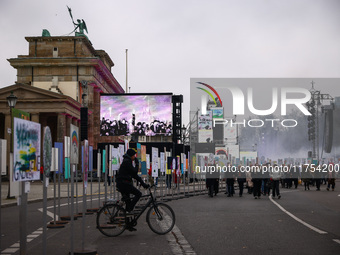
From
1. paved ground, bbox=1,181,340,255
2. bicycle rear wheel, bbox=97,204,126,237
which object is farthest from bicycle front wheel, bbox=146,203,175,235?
bicycle rear wheel, bbox=97,204,126,237

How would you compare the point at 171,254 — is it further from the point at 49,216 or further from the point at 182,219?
the point at 49,216

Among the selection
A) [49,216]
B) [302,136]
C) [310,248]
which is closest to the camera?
[310,248]

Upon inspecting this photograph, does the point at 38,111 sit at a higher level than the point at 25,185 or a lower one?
higher

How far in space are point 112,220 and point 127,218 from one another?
347 mm

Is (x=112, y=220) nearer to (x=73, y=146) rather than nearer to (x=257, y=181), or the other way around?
(x=73, y=146)

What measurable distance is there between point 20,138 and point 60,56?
84.0 meters

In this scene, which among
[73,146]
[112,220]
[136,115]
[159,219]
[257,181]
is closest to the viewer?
[73,146]

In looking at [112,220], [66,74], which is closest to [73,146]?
[112,220]

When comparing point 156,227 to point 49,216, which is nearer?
point 156,227

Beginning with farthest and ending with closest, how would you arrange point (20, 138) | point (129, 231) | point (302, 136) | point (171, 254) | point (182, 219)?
point (302, 136), point (182, 219), point (129, 231), point (171, 254), point (20, 138)

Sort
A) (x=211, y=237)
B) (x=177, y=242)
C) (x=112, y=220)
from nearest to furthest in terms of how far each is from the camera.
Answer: (x=177, y=242) → (x=211, y=237) → (x=112, y=220)

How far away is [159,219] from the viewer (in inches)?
523

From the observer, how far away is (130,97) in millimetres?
67375

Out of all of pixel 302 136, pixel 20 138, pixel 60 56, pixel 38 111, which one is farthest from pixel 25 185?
pixel 302 136
